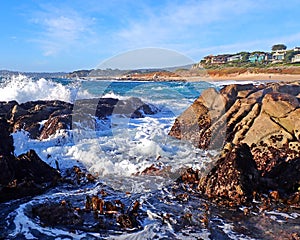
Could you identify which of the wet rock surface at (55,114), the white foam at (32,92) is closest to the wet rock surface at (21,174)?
the wet rock surface at (55,114)

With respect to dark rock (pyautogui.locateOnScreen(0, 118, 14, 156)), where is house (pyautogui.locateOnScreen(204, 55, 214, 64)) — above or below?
above

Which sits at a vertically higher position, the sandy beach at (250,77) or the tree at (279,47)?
the tree at (279,47)

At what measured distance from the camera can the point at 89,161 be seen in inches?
350

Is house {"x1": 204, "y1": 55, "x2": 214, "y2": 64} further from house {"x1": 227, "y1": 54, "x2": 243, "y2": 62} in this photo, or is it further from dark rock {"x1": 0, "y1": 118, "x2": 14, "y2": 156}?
dark rock {"x1": 0, "y1": 118, "x2": 14, "y2": 156}

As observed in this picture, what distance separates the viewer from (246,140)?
8.83 metres

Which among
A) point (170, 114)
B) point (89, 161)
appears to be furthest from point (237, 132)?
point (170, 114)

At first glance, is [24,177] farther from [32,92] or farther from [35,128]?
[32,92]

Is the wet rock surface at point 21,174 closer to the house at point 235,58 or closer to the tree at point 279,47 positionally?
the house at point 235,58

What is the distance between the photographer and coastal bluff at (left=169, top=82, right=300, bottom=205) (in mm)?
6625

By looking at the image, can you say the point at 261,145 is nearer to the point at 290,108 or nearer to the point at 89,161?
the point at 290,108

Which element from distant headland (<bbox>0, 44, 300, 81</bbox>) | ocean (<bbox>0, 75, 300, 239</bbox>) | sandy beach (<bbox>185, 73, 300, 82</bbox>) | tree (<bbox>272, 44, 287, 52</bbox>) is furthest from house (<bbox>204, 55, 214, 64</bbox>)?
ocean (<bbox>0, 75, 300, 239</bbox>)

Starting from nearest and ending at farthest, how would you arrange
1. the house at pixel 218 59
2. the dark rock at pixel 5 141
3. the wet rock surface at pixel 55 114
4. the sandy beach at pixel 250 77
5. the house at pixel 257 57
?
the dark rock at pixel 5 141
the wet rock surface at pixel 55 114
the sandy beach at pixel 250 77
the house at pixel 257 57
the house at pixel 218 59

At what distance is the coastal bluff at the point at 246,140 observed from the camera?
6.62 meters

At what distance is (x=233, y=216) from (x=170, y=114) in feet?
41.5
